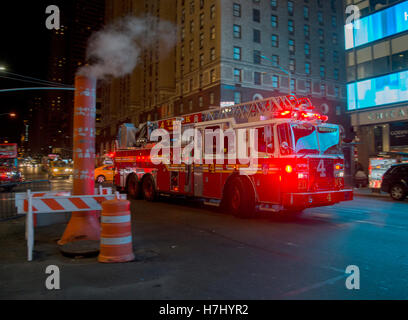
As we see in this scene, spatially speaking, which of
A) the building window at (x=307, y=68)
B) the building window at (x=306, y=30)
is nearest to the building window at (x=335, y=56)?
the building window at (x=306, y=30)

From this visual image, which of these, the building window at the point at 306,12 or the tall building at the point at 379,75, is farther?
the building window at the point at 306,12

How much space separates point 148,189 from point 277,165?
25.0 feet

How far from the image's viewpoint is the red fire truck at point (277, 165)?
955 cm

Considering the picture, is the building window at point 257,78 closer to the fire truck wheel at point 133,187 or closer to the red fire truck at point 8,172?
the red fire truck at point 8,172

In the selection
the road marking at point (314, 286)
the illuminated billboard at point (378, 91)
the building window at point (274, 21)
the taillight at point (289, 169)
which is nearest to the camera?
the road marking at point (314, 286)

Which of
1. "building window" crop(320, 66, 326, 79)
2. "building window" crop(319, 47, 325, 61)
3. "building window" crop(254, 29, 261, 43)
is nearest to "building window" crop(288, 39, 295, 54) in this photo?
"building window" crop(254, 29, 261, 43)

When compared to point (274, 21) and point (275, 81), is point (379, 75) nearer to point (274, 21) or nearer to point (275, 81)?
point (275, 81)

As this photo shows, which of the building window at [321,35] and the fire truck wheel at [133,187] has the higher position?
the building window at [321,35]

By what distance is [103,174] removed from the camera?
28469mm

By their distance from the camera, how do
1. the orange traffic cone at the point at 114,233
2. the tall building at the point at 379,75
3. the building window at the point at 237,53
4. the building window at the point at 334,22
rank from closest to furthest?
A: 1. the orange traffic cone at the point at 114,233
2. the tall building at the point at 379,75
3. the building window at the point at 237,53
4. the building window at the point at 334,22

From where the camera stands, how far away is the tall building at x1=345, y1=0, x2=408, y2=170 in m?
29.2

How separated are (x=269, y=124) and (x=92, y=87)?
481cm

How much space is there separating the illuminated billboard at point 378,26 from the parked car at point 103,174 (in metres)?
24.8
